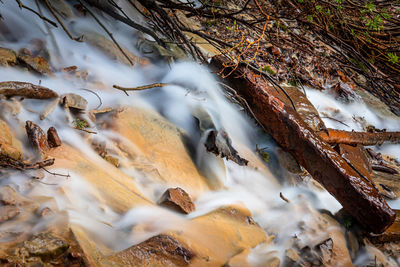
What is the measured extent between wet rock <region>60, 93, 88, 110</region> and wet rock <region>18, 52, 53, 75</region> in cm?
52

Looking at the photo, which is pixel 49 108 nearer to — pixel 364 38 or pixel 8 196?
pixel 8 196

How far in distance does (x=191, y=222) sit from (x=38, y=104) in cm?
187

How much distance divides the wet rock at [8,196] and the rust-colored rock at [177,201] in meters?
1.12

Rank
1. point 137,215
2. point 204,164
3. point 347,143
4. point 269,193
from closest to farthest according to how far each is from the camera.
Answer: point 137,215
point 204,164
point 269,193
point 347,143

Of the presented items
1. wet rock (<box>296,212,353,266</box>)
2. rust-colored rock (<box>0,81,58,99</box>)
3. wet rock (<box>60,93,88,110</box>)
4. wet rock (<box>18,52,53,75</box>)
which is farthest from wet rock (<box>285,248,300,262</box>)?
wet rock (<box>18,52,53,75</box>)

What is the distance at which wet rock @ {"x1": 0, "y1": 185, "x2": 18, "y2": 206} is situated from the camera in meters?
1.71

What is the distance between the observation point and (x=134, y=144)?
2896 millimetres

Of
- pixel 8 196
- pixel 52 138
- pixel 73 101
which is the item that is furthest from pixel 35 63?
pixel 8 196

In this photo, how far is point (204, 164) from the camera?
3.17 meters

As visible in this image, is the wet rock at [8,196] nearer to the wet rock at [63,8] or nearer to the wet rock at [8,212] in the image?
the wet rock at [8,212]

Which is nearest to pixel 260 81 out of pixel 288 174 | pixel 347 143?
pixel 288 174

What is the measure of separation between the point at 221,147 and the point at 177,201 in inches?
37.6

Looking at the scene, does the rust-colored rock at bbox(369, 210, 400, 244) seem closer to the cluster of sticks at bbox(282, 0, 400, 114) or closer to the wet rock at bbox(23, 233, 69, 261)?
the wet rock at bbox(23, 233, 69, 261)

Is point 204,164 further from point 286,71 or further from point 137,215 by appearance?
point 286,71
